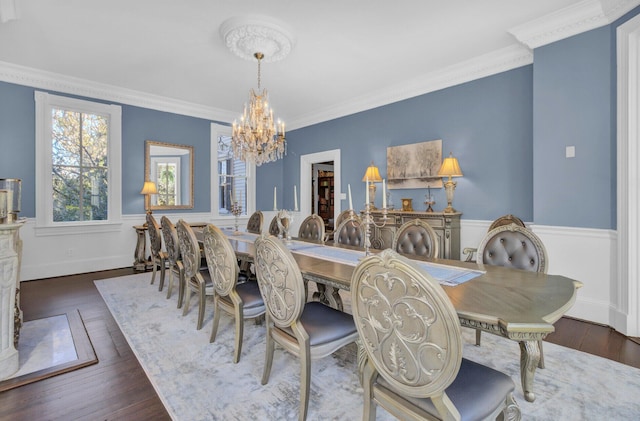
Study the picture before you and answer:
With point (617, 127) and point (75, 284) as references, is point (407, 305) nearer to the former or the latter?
point (617, 127)

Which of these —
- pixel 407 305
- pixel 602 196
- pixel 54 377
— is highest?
pixel 602 196

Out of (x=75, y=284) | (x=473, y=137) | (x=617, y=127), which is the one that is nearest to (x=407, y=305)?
(x=617, y=127)

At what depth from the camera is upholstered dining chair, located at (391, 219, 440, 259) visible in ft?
8.39

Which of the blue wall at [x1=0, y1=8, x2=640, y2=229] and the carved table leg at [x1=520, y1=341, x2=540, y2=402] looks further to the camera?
the blue wall at [x1=0, y1=8, x2=640, y2=229]

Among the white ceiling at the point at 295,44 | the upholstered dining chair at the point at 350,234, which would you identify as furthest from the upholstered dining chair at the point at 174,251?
the white ceiling at the point at 295,44

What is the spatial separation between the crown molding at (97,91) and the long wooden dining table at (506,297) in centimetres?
461

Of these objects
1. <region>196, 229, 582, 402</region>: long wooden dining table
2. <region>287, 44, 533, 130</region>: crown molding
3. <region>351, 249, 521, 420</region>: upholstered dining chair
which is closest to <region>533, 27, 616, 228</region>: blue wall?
<region>287, 44, 533, 130</region>: crown molding

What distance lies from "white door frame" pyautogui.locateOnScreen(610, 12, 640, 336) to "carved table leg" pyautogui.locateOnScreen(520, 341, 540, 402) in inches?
66.4

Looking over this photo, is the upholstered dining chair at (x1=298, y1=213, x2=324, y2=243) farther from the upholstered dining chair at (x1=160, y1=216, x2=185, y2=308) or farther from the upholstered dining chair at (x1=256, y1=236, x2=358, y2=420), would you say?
the upholstered dining chair at (x1=256, y1=236, x2=358, y2=420)

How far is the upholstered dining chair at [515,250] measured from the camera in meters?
2.06

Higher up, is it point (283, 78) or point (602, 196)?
point (283, 78)

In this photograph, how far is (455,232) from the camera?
4094mm

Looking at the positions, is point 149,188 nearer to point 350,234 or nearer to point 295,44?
point 295,44

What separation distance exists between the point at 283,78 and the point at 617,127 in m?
3.81
